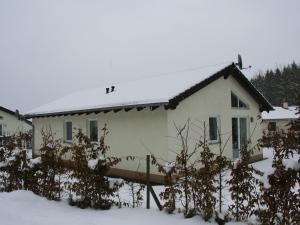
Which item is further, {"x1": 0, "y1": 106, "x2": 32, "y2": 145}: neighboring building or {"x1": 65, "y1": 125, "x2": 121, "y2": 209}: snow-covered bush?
{"x1": 0, "y1": 106, "x2": 32, "y2": 145}: neighboring building

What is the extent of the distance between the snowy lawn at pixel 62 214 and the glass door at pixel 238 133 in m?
9.66

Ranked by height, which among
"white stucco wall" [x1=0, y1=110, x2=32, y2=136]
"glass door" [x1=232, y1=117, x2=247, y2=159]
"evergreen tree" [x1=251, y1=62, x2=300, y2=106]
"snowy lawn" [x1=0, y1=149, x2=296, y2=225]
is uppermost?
"evergreen tree" [x1=251, y1=62, x2=300, y2=106]

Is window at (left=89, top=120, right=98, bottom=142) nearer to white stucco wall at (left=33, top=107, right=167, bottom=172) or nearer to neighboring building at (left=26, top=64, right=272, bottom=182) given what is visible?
neighboring building at (left=26, top=64, right=272, bottom=182)

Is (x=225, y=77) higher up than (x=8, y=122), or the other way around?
(x=225, y=77)

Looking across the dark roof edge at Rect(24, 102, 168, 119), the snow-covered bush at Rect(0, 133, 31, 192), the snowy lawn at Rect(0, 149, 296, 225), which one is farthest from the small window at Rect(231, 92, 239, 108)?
the snow-covered bush at Rect(0, 133, 31, 192)

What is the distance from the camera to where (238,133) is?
1594 centimetres

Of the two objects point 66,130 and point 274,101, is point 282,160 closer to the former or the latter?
point 66,130

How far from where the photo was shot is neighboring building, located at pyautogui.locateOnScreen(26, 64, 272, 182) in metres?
11.9

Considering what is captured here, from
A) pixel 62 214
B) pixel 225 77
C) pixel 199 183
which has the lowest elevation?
pixel 62 214

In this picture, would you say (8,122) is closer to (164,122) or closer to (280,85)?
(164,122)

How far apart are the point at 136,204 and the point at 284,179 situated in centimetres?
379

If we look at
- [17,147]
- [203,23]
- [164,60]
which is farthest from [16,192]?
[203,23]

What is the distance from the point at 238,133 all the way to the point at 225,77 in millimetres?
2809

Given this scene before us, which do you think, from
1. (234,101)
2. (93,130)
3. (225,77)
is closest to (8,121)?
(93,130)
